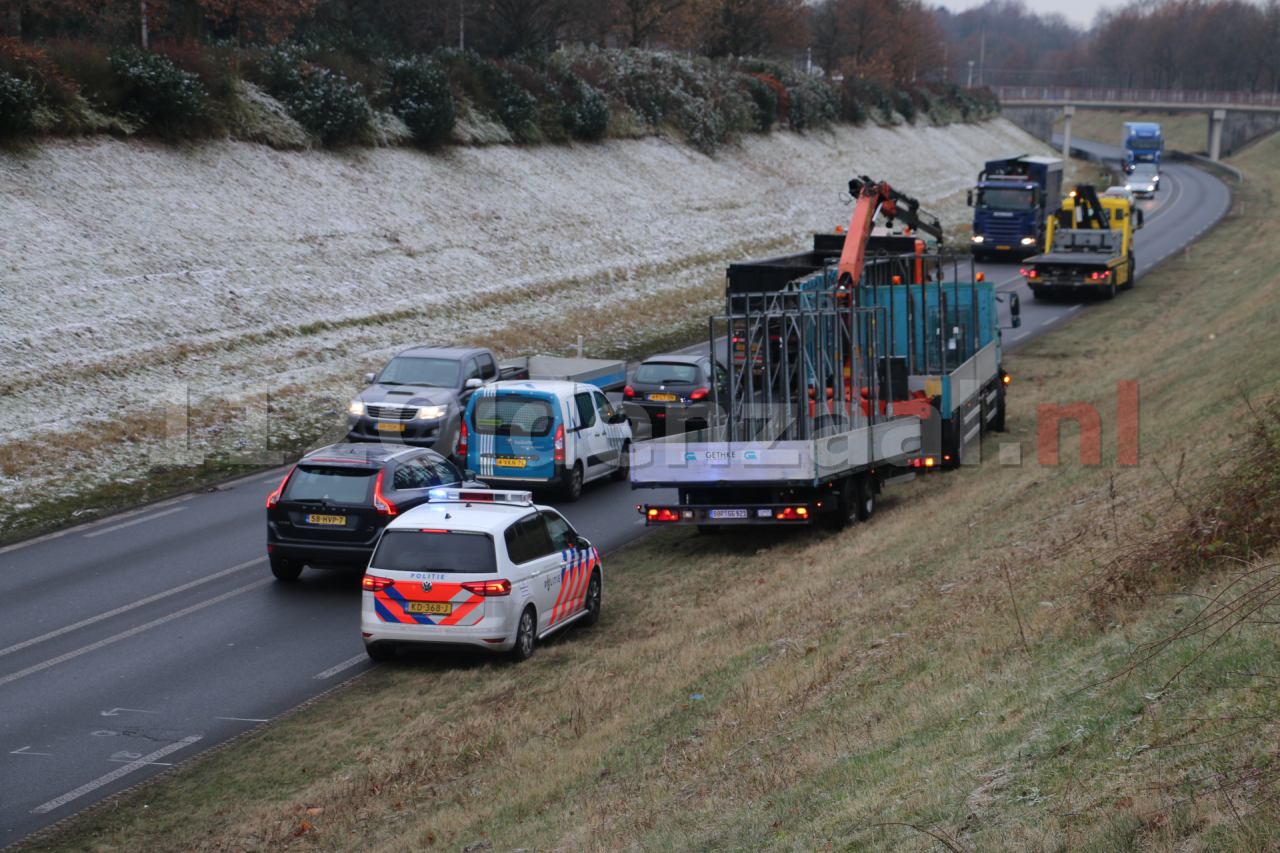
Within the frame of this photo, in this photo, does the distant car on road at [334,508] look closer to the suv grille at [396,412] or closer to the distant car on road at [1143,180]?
the suv grille at [396,412]

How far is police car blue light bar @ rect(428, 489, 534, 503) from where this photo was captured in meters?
14.6

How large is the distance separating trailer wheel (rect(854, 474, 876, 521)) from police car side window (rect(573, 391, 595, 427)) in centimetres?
444

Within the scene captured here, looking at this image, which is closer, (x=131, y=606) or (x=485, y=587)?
(x=485, y=587)

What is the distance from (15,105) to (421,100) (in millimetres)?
16648

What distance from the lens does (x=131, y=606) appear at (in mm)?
16047

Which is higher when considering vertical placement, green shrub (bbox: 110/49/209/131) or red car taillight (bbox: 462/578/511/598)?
green shrub (bbox: 110/49/209/131)

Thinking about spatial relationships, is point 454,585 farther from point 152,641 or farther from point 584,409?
point 584,409

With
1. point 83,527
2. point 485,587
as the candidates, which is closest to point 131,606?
point 83,527

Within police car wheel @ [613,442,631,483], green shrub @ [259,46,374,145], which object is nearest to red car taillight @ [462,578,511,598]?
police car wheel @ [613,442,631,483]

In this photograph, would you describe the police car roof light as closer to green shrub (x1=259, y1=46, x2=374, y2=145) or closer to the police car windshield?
the police car windshield

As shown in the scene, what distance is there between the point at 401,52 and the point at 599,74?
12.8 m

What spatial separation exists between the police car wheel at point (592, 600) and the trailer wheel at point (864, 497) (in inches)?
197

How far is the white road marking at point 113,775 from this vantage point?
34.3ft

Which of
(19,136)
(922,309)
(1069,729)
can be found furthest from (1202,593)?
(19,136)
